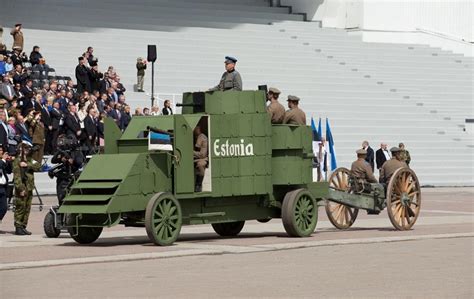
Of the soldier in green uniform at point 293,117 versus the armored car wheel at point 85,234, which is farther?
the soldier in green uniform at point 293,117

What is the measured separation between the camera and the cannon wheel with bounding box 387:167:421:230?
73.0 feet

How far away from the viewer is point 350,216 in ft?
76.2

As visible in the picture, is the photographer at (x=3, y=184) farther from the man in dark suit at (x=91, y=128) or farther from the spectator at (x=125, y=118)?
the spectator at (x=125, y=118)

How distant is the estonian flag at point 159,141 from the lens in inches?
744

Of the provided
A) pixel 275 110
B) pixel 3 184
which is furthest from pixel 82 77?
pixel 275 110

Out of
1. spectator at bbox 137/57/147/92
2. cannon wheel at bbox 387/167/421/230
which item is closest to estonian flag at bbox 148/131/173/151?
cannon wheel at bbox 387/167/421/230

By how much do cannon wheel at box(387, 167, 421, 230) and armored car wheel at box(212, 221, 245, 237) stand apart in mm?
2583

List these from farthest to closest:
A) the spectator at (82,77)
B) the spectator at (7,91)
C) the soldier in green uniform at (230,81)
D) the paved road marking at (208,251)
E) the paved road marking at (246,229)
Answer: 1. the spectator at (82,77)
2. the spectator at (7,91)
3. the soldier in green uniform at (230,81)
4. the paved road marking at (246,229)
5. the paved road marking at (208,251)

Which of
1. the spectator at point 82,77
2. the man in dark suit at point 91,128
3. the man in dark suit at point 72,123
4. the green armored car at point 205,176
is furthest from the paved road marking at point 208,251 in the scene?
the spectator at point 82,77

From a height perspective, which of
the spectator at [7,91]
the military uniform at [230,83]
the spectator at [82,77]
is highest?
the spectator at [82,77]

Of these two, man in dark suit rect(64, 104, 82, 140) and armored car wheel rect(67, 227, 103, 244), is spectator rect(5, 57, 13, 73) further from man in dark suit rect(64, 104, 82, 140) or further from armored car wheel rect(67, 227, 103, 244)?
armored car wheel rect(67, 227, 103, 244)

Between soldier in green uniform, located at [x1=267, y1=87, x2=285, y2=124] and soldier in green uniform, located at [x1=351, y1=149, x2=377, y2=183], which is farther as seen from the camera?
soldier in green uniform, located at [x1=351, y1=149, x2=377, y2=183]

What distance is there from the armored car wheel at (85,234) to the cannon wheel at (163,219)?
1112 mm

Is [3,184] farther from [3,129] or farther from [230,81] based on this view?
[3,129]
